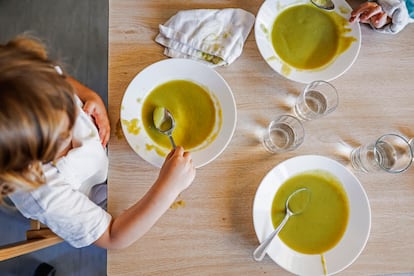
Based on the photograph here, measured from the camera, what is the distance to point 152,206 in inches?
30.7

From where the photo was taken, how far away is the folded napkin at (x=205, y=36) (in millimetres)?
879

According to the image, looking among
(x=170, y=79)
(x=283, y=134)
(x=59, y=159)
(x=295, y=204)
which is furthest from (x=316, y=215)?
(x=59, y=159)

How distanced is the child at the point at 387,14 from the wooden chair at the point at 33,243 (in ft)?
2.61

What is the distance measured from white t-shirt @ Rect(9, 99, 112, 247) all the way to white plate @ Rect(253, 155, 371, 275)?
30 cm

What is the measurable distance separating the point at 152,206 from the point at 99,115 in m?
0.26

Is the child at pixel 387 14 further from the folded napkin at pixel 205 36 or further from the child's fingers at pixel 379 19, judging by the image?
the folded napkin at pixel 205 36

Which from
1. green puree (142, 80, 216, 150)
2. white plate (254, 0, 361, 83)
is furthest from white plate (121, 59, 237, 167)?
white plate (254, 0, 361, 83)

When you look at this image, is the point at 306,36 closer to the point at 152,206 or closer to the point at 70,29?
the point at 152,206

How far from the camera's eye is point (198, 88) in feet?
2.89

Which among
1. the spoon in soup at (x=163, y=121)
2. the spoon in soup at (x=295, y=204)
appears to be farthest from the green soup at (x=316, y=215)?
the spoon in soup at (x=163, y=121)

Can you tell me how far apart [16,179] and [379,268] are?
698 mm

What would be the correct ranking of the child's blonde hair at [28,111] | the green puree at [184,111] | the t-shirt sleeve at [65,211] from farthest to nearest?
the green puree at [184,111] < the t-shirt sleeve at [65,211] < the child's blonde hair at [28,111]

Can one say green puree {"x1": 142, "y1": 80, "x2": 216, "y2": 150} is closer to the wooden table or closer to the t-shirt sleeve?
the wooden table

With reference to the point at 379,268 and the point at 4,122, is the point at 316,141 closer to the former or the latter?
the point at 379,268
